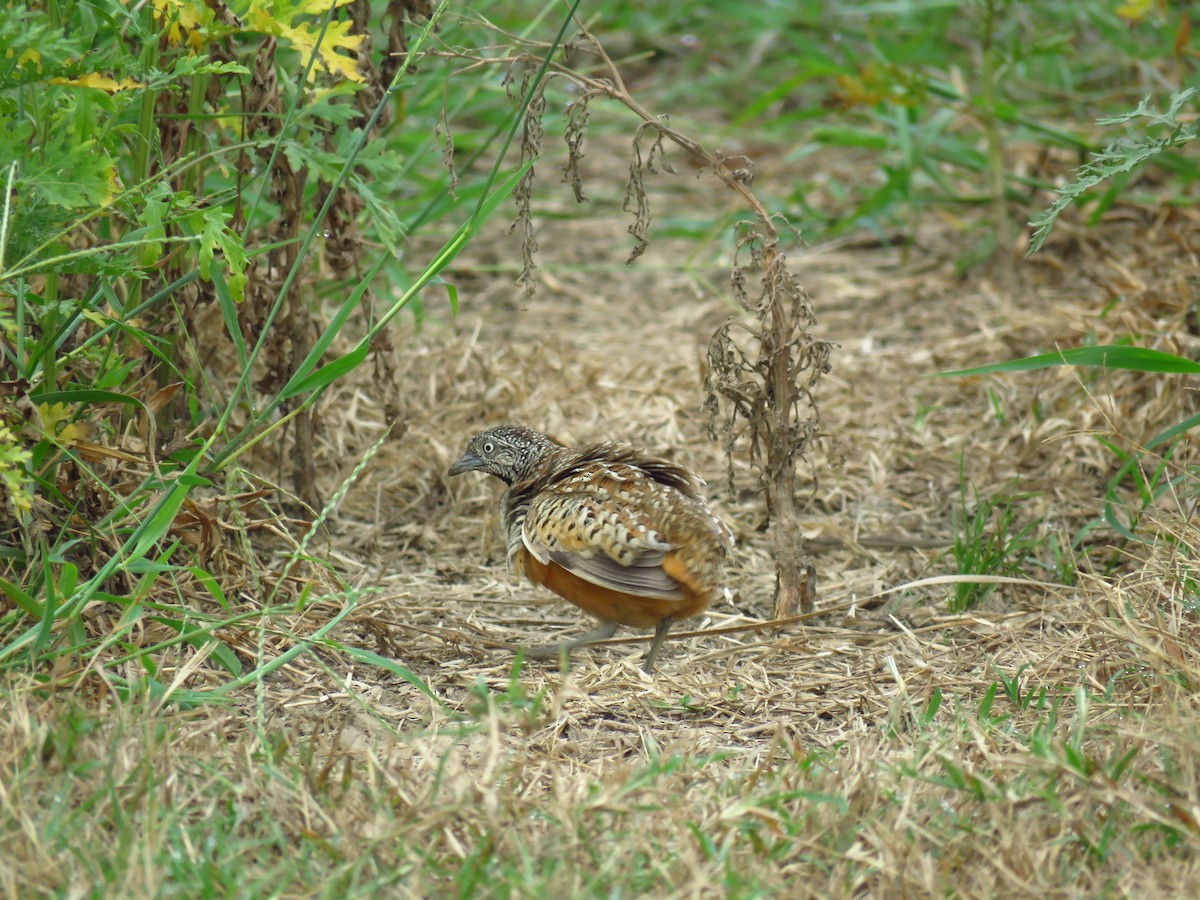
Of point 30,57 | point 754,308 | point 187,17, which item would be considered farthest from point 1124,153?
point 30,57

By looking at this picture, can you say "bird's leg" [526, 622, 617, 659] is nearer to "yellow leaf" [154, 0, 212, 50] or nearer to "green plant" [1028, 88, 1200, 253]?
"green plant" [1028, 88, 1200, 253]

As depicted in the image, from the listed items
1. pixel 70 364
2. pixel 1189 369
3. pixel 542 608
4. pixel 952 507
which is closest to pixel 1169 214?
pixel 952 507

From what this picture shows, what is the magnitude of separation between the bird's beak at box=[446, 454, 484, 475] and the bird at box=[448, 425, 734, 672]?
1.48ft

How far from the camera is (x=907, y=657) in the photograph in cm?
458

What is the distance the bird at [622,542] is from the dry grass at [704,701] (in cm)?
18

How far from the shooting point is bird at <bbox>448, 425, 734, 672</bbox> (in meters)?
4.52

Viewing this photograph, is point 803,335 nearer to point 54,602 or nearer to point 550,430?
point 550,430

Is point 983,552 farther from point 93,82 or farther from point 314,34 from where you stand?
point 93,82

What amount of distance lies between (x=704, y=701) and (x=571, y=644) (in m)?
0.64

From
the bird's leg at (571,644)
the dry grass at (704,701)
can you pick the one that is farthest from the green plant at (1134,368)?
the bird's leg at (571,644)

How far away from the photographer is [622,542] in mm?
4547

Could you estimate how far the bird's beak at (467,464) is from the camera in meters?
5.41

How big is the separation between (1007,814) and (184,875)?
1880 millimetres

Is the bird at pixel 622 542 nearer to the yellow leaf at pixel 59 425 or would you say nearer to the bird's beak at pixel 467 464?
the bird's beak at pixel 467 464
